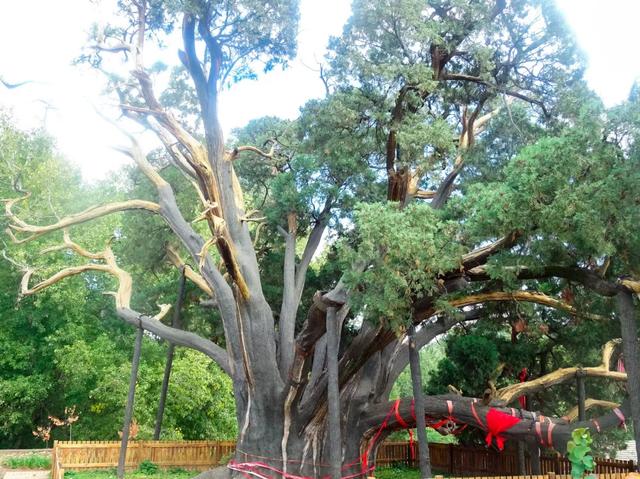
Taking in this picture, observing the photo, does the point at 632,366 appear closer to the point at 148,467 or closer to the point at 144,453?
the point at 148,467

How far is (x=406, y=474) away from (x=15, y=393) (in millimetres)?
11328

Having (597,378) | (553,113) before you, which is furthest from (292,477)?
(553,113)

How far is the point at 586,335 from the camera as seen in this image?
465 inches

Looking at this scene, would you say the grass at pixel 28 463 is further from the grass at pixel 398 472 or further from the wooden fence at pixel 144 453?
the grass at pixel 398 472

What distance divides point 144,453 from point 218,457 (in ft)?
5.63

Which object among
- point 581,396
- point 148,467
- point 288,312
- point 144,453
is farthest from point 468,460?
point 144,453

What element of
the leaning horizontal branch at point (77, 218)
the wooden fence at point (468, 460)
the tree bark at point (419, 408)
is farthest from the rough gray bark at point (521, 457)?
the leaning horizontal branch at point (77, 218)

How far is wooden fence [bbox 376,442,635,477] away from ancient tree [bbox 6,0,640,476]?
2.33 metres

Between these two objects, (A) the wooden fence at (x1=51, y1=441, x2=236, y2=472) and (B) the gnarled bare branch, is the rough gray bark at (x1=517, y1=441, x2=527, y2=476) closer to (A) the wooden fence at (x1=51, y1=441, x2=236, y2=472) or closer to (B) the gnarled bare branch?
(B) the gnarled bare branch

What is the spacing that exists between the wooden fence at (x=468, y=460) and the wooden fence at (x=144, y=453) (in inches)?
184

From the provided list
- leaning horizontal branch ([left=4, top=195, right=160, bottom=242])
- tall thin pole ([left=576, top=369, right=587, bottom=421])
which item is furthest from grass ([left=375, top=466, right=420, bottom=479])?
leaning horizontal branch ([left=4, top=195, right=160, bottom=242])

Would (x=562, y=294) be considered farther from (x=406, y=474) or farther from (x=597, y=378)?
(x=406, y=474)

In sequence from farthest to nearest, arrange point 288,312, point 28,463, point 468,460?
point 468,460 < point 28,463 < point 288,312

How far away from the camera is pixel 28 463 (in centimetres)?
1428
